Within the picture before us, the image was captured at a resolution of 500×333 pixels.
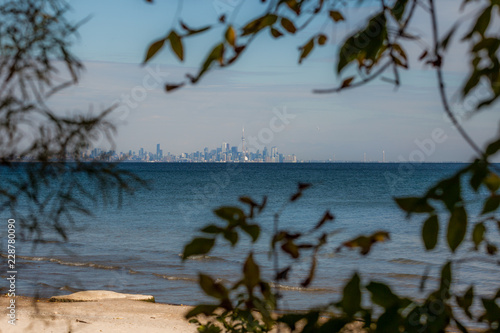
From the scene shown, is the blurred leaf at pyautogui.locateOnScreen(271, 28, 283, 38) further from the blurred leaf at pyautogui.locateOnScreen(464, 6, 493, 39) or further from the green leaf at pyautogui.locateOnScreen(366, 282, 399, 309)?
the green leaf at pyautogui.locateOnScreen(366, 282, 399, 309)

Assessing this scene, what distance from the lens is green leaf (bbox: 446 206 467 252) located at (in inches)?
25.2

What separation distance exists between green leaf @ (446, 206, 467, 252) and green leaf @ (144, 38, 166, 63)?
0.44 meters

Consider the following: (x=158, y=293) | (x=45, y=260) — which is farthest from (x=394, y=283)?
(x=45, y=260)

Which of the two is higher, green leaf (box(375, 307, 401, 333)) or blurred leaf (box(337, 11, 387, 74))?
blurred leaf (box(337, 11, 387, 74))

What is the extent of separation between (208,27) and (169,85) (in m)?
0.11

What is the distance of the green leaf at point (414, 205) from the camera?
0.64 meters

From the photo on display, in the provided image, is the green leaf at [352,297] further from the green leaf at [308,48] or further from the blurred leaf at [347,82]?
the green leaf at [308,48]

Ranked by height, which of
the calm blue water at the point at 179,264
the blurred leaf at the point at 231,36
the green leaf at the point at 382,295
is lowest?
the calm blue water at the point at 179,264

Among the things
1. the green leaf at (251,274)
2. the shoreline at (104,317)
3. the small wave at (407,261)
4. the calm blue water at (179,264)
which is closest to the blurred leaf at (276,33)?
the green leaf at (251,274)

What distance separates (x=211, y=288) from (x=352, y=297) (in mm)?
181

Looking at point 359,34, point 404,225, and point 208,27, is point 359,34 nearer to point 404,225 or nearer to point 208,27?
point 208,27

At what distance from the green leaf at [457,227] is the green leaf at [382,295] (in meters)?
0.11

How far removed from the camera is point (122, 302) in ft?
31.6

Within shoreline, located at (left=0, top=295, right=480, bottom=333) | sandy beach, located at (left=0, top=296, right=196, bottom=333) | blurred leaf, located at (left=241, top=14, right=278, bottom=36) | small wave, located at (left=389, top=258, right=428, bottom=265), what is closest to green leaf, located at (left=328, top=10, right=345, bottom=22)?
blurred leaf, located at (left=241, top=14, right=278, bottom=36)
